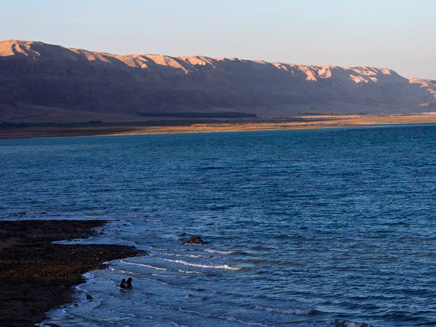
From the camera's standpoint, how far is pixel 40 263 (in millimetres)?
19188

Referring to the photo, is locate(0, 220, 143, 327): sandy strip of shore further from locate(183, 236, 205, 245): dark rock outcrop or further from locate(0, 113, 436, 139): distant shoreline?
locate(0, 113, 436, 139): distant shoreline

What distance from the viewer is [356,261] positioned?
1891cm

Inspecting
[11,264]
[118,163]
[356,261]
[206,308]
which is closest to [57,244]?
[11,264]

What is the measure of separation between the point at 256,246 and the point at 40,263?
24.6ft

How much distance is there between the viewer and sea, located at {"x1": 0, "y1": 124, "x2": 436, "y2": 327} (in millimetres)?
14523

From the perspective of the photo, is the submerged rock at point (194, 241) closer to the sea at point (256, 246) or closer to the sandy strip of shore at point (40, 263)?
the sea at point (256, 246)

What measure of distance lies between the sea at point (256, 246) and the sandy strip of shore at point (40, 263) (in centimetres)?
54

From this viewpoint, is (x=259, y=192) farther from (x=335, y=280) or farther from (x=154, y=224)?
(x=335, y=280)

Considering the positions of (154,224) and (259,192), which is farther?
(259,192)

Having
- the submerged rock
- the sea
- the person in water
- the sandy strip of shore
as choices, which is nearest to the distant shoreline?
the sea

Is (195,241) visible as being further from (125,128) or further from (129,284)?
(125,128)

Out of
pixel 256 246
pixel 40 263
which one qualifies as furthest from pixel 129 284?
pixel 256 246

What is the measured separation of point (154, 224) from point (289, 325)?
1448 centimetres

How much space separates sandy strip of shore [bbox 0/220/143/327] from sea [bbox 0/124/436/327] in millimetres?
540
